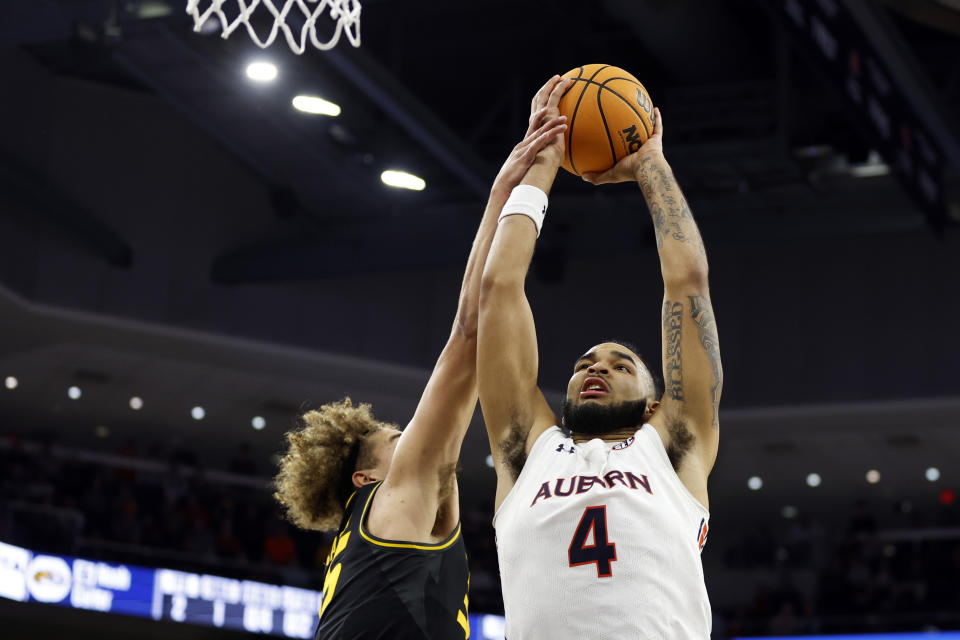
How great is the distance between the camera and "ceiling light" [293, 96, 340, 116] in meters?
11.9

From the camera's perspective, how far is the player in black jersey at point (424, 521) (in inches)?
145

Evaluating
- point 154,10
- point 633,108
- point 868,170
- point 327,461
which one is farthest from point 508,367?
point 868,170

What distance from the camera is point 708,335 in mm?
3373

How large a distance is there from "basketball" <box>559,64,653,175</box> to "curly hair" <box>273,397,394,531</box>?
1.25 m

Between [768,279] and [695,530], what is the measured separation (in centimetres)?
1451

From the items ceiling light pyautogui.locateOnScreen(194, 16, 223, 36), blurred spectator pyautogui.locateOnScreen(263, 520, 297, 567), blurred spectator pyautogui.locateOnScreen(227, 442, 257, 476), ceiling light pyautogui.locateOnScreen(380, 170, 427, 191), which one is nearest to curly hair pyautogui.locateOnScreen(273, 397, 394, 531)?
ceiling light pyautogui.locateOnScreen(194, 16, 223, 36)

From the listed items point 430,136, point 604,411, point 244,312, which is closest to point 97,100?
point 244,312

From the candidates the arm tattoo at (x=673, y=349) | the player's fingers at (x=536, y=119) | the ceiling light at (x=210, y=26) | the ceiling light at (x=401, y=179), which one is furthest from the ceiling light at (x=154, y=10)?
the arm tattoo at (x=673, y=349)

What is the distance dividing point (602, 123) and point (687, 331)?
833mm

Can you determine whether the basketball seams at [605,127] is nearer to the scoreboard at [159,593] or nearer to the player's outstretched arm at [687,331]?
the player's outstretched arm at [687,331]

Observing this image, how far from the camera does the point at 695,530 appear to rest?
313 cm

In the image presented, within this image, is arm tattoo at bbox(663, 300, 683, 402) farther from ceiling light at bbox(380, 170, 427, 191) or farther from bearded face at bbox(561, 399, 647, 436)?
ceiling light at bbox(380, 170, 427, 191)

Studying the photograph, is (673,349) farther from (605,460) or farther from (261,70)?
(261,70)

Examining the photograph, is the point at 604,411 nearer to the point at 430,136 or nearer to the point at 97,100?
the point at 430,136
